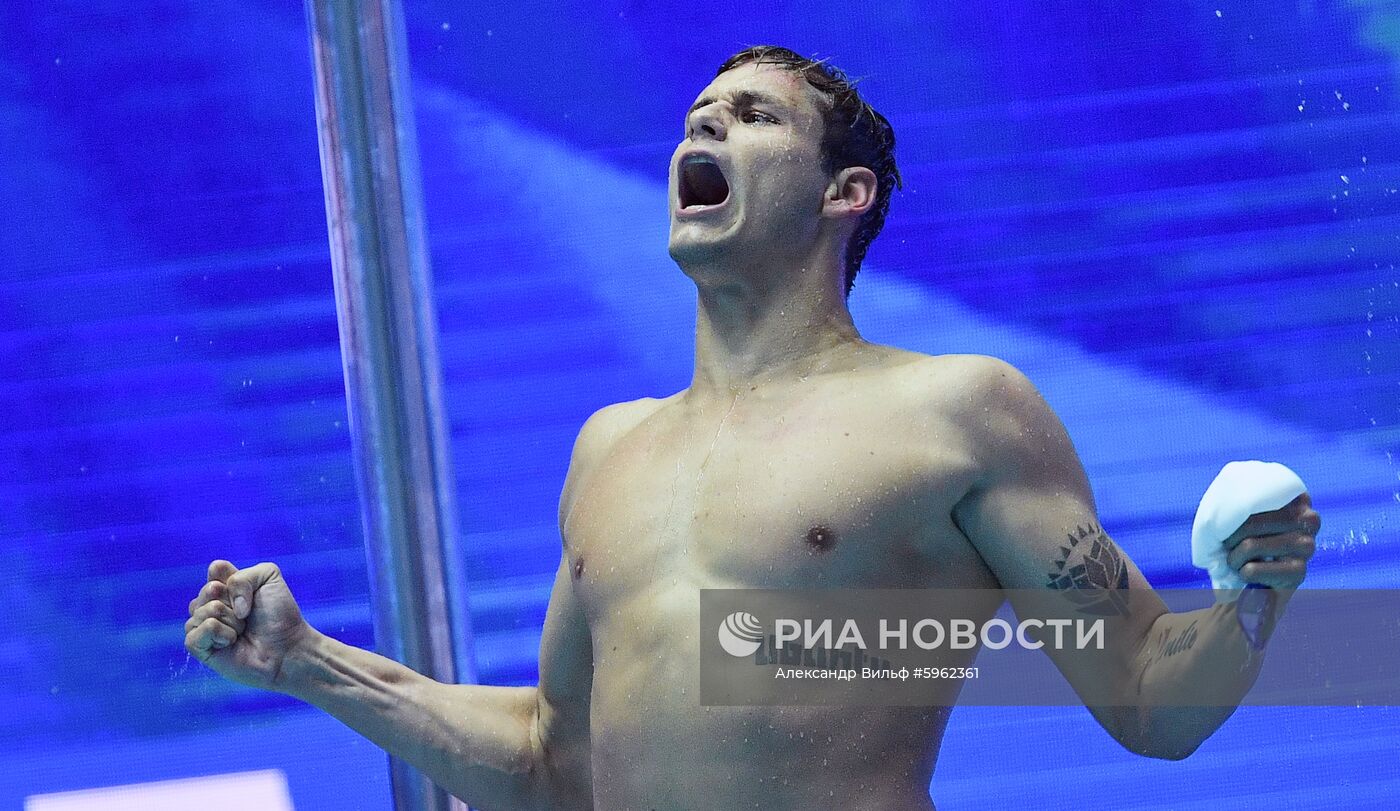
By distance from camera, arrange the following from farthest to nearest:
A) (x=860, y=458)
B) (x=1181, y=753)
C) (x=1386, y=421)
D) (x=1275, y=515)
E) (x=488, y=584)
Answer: (x=488, y=584), (x=1386, y=421), (x=860, y=458), (x=1181, y=753), (x=1275, y=515)

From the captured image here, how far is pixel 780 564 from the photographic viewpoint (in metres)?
2.08

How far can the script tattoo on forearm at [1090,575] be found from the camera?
6.73 feet

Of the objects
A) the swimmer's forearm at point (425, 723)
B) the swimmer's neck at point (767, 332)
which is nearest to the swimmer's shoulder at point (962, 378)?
the swimmer's neck at point (767, 332)

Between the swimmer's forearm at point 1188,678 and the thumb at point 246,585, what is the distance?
1273 mm

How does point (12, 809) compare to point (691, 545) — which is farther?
point (12, 809)

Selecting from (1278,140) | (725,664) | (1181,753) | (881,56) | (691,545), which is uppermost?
(881,56)

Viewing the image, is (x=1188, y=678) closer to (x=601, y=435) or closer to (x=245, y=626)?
(x=601, y=435)

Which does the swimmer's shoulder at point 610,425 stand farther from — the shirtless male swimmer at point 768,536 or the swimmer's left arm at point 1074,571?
the swimmer's left arm at point 1074,571

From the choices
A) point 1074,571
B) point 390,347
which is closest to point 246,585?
point 390,347

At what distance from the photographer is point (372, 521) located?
→ 2.93 metres

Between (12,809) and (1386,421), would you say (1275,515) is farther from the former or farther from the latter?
(12,809)

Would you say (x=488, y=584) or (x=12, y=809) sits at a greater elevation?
(x=488, y=584)

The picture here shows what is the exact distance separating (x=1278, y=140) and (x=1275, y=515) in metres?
1.90

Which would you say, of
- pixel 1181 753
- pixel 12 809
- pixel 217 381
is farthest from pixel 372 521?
pixel 1181 753
